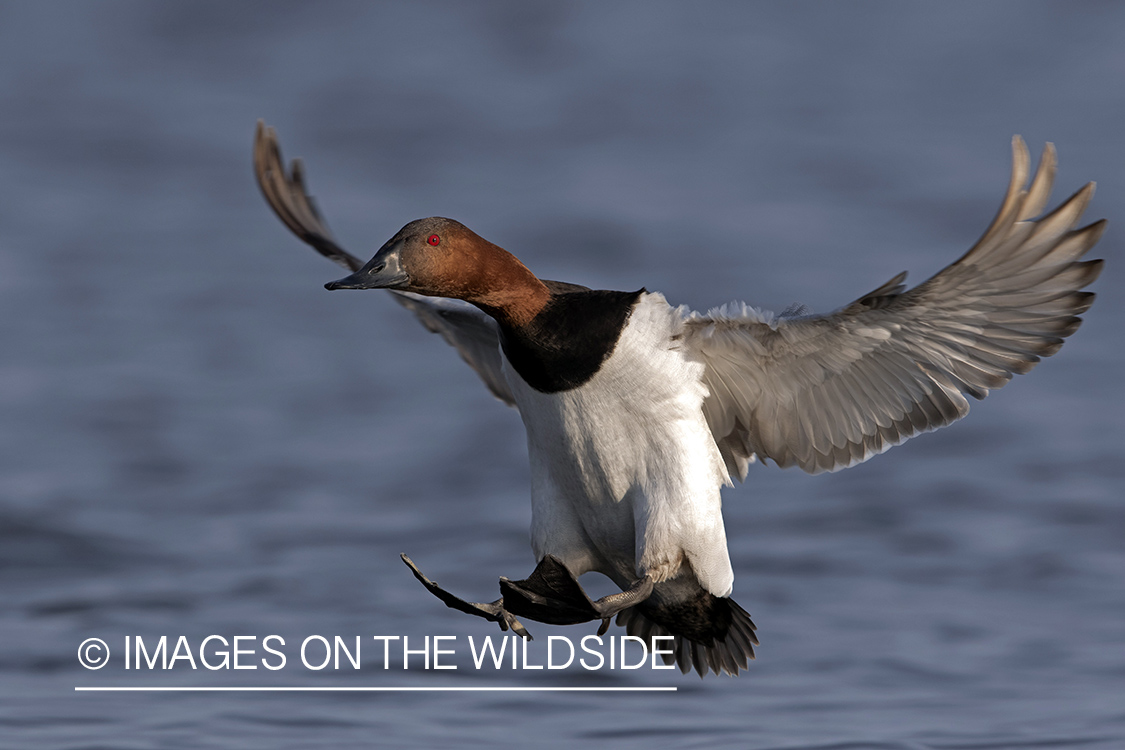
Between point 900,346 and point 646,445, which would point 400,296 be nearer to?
point 646,445

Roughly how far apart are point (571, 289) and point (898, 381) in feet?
4.61

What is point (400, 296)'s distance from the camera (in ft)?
26.0

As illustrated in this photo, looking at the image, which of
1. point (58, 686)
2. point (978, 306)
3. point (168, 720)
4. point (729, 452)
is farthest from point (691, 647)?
point (58, 686)

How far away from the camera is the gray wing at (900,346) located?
19.3 ft

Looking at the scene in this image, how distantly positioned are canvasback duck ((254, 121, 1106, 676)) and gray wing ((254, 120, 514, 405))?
949 millimetres

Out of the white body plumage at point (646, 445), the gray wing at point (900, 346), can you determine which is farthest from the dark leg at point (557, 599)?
the gray wing at point (900, 346)

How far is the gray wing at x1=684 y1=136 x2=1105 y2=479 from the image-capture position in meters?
5.89

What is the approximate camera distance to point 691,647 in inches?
294

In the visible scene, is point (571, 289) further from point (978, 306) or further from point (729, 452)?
point (978, 306)

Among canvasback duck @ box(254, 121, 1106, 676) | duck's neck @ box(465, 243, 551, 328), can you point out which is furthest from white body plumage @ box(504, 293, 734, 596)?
duck's neck @ box(465, 243, 551, 328)

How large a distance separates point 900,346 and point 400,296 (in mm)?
2668

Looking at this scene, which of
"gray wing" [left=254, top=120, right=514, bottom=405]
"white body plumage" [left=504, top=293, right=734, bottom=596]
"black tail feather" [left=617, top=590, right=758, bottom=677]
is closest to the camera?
"white body plumage" [left=504, top=293, right=734, bottom=596]

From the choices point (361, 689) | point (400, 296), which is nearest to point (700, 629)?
point (400, 296)

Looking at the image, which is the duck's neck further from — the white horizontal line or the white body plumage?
the white horizontal line
